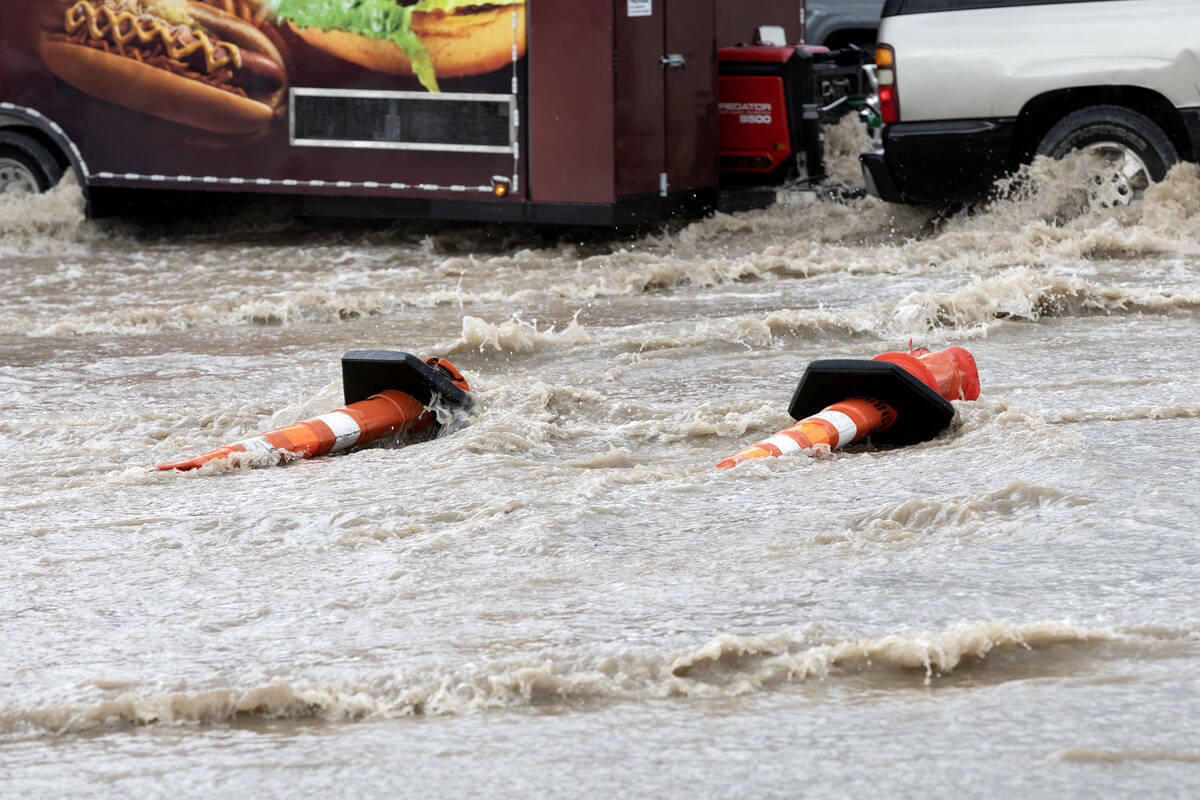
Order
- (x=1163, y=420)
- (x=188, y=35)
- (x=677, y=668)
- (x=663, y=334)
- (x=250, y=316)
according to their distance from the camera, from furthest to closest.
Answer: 1. (x=188, y=35)
2. (x=250, y=316)
3. (x=663, y=334)
4. (x=1163, y=420)
5. (x=677, y=668)

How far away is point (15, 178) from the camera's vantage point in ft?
37.9

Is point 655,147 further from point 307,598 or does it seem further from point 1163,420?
point 307,598

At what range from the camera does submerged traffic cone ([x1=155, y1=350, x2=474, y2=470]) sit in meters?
4.83

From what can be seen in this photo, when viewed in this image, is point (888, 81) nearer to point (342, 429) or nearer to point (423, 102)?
point (423, 102)

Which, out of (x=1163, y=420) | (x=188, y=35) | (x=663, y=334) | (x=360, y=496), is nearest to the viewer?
(x=360, y=496)

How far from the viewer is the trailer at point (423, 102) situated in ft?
32.0

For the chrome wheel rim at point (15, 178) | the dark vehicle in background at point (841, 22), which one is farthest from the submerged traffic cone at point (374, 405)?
the dark vehicle in background at point (841, 22)

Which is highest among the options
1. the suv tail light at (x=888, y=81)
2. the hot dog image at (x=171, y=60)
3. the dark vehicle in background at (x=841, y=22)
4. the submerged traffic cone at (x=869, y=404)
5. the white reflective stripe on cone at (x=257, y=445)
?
the dark vehicle in background at (x=841, y=22)

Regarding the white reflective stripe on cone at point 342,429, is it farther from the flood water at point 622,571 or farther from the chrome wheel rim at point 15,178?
the chrome wheel rim at point 15,178

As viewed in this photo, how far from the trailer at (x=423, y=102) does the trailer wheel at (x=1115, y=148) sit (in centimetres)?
219

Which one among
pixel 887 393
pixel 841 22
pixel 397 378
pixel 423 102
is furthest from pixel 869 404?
pixel 841 22

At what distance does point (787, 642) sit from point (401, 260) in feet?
24.9

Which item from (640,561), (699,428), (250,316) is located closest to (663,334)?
(699,428)

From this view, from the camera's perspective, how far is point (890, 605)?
3.17 metres
